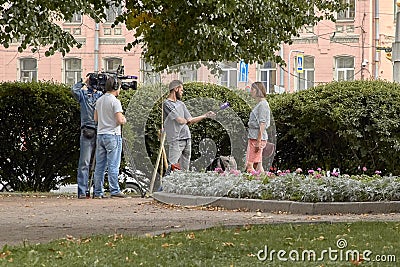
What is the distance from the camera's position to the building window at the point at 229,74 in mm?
16406

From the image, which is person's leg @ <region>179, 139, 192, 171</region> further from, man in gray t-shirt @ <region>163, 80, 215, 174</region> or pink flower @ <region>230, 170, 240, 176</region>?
pink flower @ <region>230, 170, 240, 176</region>

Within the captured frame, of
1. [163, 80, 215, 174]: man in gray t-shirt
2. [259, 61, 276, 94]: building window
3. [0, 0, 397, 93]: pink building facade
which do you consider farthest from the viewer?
[0, 0, 397, 93]: pink building facade

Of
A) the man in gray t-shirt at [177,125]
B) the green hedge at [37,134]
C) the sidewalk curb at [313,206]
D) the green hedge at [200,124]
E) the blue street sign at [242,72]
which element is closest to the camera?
the sidewalk curb at [313,206]

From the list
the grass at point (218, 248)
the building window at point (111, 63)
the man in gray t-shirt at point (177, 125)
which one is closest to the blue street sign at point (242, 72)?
the man in gray t-shirt at point (177, 125)

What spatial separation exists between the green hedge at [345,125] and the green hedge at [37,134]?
4.07 metres

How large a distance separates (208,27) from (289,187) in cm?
243

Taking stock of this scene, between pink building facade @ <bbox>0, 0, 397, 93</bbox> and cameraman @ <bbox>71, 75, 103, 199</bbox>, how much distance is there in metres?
34.7

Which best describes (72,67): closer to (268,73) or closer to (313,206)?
(268,73)

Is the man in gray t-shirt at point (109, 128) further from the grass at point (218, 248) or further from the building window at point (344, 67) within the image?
the building window at point (344, 67)

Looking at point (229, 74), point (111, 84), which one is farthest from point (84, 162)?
point (229, 74)

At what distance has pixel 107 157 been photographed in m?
16.5

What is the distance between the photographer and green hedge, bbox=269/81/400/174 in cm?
1919

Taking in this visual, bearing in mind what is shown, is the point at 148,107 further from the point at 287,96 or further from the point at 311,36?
Answer: the point at 311,36

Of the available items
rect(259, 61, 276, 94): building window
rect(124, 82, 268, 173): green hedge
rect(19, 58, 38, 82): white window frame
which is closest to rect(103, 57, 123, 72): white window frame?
rect(19, 58, 38, 82): white window frame
